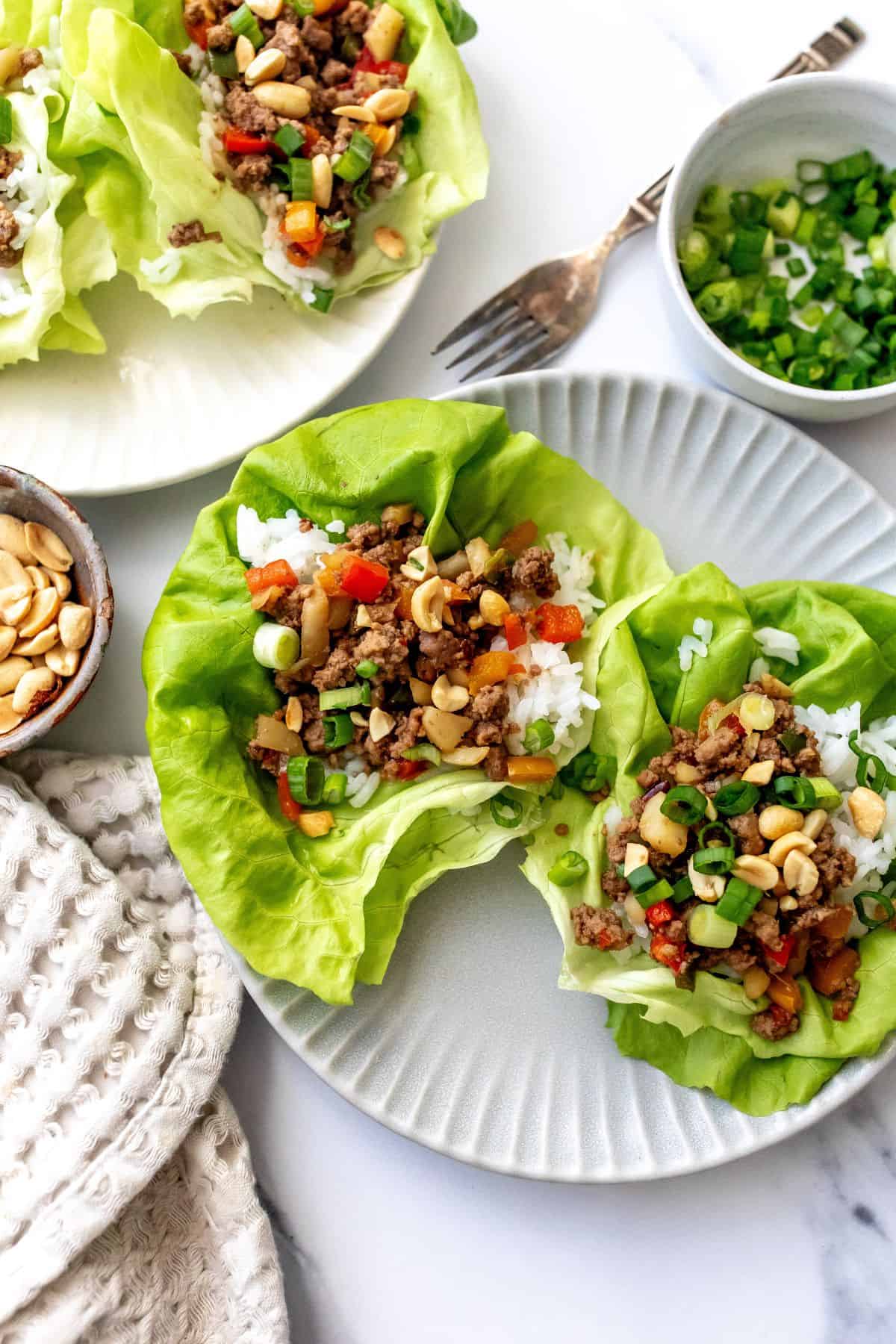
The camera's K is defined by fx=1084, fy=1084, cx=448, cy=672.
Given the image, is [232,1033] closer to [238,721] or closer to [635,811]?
[238,721]

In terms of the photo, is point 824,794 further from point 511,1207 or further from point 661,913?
point 511,1207

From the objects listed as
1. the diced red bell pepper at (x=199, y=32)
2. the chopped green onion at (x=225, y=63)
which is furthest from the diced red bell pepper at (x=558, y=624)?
the diced red bell pepper at (x=199, y=32)

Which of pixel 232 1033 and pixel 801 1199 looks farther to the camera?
pixel 801 1199

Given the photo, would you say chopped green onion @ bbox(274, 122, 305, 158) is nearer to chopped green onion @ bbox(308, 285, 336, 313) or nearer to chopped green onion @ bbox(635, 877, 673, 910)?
chopped green onion @ bbox(308, 285, 336, 313)

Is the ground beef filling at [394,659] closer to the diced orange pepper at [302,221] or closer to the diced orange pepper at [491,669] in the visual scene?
the diced orange pepper at [491,669]

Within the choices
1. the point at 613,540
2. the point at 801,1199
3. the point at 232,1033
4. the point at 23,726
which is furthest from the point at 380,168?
the point at 801,1199

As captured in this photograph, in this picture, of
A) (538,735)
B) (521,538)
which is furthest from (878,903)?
(521,538)
